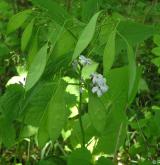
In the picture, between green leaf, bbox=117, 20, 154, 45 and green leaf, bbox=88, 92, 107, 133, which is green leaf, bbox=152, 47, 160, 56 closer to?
green leaf, bbox=117, 20, 154, 45

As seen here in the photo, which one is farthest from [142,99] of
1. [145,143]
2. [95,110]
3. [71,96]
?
[95,110]

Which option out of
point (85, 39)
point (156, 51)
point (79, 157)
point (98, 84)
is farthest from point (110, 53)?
point (156, 51)

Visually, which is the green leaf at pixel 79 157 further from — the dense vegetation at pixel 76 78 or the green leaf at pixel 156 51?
the green leaf at pixel 156 51

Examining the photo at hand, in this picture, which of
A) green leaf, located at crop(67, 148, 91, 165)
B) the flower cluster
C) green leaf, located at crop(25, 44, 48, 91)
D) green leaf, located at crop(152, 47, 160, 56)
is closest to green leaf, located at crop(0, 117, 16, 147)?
green leaf, located at crop(67, 148, 91, 165)

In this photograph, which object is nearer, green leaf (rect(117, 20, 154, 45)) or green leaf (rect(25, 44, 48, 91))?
green leaf (rect(25, 44, 48, 91))

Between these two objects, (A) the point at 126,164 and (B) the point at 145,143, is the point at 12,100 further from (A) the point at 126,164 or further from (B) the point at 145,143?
(A) the point at 126,164

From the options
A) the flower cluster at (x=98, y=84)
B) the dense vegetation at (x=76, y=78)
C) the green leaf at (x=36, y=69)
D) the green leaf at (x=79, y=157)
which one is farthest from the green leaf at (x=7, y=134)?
the green leaf at (x=36, y=69)
